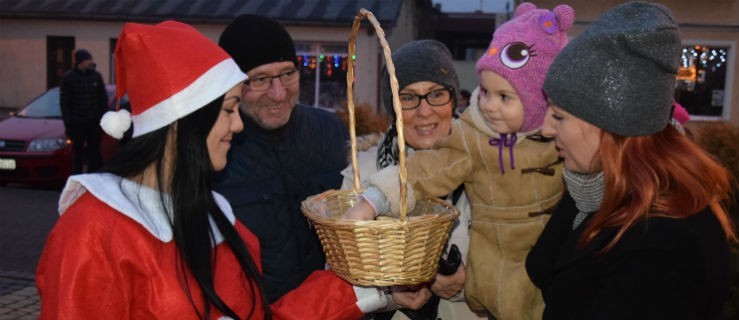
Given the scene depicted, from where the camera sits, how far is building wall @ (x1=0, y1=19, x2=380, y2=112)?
60.8 ft

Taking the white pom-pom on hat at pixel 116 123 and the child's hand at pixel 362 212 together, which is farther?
the child's hand at pixel 362 212

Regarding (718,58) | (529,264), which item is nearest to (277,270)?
(529,264)

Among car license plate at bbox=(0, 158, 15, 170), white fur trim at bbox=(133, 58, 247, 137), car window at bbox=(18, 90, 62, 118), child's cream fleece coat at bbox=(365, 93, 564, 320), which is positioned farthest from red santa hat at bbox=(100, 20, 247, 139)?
car window at bbox=(18, 90, 62, 118)

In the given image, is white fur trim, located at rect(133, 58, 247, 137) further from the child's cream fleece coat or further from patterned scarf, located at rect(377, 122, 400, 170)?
patterned scarf, located at rect(377, 122, 400, 170)

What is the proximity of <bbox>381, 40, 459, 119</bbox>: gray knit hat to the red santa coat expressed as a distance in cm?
130

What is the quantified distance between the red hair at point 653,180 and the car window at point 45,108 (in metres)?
11.1

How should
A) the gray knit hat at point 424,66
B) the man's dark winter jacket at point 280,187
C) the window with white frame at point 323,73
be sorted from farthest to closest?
the window with white frame at point 323,73 < the gray knit hat at point 424,66 < the man's dark winter jacket at point 280,187

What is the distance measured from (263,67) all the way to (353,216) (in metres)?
1.11

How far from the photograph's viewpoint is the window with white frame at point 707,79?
49.6ft

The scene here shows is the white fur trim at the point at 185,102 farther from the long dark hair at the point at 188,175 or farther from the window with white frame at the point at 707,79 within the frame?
the window with white frame at the point at 707,79

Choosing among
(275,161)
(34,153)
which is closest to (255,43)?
(275,161)

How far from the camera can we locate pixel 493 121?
2.60 metres

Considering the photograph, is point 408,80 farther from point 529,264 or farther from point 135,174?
point 135,174

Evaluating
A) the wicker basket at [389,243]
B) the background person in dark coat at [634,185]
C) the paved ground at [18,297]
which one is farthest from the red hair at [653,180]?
the paved ground at [18,297]
